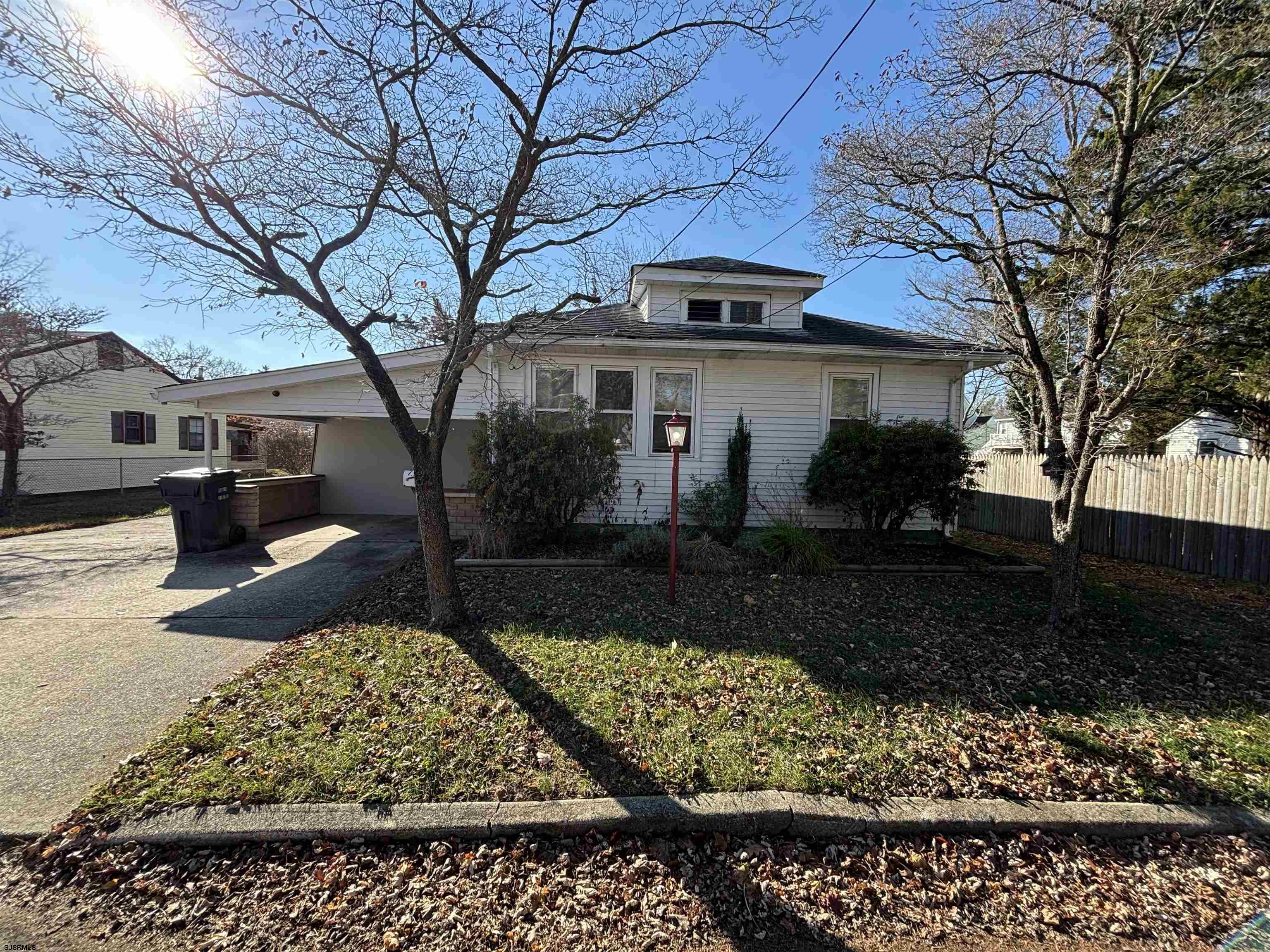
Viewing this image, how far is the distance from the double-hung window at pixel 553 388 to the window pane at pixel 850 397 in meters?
4.72

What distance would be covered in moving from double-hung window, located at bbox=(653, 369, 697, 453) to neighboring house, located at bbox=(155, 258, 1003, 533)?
2 cm

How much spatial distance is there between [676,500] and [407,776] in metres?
3.68

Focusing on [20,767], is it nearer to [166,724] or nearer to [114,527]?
[166,724]

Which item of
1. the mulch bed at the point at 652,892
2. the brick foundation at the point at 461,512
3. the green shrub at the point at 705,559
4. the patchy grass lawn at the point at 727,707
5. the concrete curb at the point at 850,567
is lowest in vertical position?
the mulch bed at the point at 652,892

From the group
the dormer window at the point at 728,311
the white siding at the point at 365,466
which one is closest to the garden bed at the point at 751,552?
the dormer window at the point at 728,311

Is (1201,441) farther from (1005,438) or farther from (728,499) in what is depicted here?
(728,499)

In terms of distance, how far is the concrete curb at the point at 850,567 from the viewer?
6.87m

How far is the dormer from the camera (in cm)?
998

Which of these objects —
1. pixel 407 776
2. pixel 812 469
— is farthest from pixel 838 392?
pixel 407 776

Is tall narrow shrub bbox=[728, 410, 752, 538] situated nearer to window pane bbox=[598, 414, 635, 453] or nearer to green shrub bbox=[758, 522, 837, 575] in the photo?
green shrub bbox=[758, 522, 837, 575]

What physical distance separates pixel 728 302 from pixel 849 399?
302cm

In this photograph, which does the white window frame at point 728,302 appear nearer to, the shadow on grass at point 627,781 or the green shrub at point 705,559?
the green shrub at point 705,559

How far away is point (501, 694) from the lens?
12.0 feet

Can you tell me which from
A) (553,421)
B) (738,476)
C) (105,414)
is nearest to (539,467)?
(553,421)
